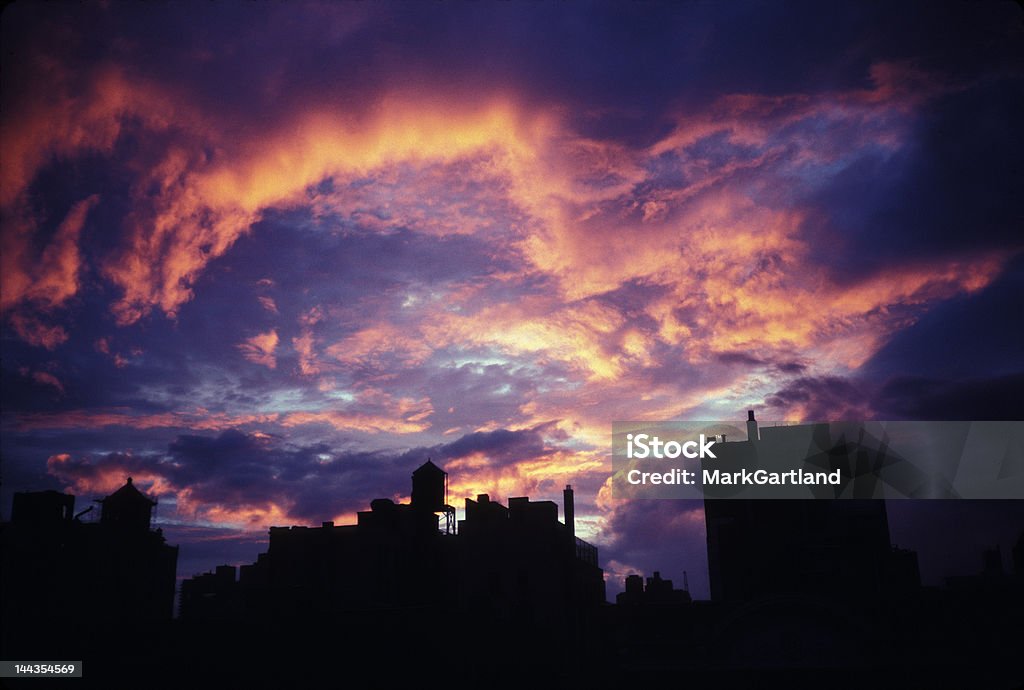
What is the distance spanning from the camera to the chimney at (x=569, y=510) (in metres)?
50.1

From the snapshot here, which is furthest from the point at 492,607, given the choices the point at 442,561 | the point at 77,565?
the point at 77,565

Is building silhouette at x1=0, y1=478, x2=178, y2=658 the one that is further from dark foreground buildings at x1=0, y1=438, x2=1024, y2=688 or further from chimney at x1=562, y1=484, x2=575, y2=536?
chimney at x1=562, y1=484, x2=575, y2=536

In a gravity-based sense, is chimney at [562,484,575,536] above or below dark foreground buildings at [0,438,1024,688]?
above

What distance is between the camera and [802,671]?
27.6m

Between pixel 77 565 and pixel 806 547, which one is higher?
pixel 806 547

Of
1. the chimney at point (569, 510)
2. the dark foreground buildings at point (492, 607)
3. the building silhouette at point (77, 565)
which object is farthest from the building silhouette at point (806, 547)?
the building silhouette at point (77, 565)

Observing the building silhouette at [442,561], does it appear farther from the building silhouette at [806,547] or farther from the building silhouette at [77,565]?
the building silhouette at [806,547]

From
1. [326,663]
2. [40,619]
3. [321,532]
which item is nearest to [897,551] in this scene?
[326,663]

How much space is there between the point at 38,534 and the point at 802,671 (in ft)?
143

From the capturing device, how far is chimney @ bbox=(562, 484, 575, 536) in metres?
50.1

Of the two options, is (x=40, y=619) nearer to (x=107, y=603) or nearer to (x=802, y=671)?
(x=107, y=603)

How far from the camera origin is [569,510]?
167 ft

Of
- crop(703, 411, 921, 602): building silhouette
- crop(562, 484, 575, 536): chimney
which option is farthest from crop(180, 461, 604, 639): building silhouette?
crop(703, 411, 921, 602): building silhouette

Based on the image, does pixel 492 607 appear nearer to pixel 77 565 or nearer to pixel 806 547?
pixel 806 547
